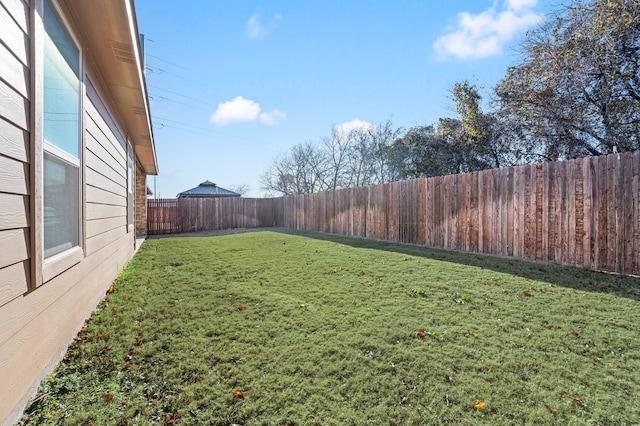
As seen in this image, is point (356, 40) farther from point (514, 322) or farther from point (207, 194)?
point (207, 194)

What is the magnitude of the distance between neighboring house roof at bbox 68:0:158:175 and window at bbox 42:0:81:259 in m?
0.26

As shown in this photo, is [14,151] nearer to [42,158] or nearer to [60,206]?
[42,158]

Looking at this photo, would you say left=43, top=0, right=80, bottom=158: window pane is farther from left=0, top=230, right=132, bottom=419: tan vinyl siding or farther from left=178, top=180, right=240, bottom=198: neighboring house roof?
left=178, top=180, right=240, bottom=198: neighboring house roof

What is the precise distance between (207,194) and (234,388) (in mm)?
25606

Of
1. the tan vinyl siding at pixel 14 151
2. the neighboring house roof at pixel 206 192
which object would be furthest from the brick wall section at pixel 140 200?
the neighboring house roof at pixel 206 192

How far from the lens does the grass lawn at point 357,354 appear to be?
68.8 inches

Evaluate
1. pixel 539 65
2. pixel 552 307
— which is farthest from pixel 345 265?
pixel 539 65

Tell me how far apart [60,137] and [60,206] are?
0.50 m

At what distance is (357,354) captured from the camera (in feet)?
7.65

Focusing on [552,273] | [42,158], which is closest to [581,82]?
[552,273]

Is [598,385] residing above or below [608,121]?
below

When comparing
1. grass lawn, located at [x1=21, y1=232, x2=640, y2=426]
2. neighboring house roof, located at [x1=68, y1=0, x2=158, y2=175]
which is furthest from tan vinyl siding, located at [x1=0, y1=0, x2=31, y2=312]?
neighboring house roof, located at [x1=68, y1=0, x2=158, y2=175]

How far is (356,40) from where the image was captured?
9234mm

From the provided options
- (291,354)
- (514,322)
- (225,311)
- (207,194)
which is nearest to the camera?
(291,354)
